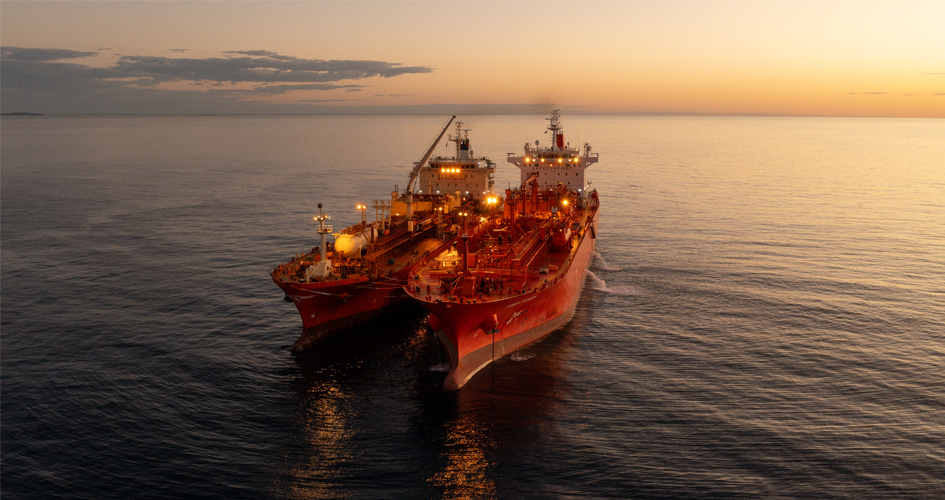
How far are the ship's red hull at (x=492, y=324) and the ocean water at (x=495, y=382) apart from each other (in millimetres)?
1051

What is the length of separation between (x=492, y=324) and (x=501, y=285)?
3121 millimetres

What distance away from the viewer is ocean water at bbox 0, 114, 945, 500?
2273 cm

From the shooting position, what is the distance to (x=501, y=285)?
33.7 m

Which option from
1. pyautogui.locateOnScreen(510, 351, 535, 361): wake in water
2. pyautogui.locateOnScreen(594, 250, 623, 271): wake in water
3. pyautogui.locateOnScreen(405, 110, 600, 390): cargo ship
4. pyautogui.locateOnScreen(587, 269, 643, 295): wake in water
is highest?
pyautogui.locateOnScreen(405, 110, 600, 390): cargo ship

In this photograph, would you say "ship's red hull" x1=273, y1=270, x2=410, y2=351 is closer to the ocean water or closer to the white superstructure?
the ocean water

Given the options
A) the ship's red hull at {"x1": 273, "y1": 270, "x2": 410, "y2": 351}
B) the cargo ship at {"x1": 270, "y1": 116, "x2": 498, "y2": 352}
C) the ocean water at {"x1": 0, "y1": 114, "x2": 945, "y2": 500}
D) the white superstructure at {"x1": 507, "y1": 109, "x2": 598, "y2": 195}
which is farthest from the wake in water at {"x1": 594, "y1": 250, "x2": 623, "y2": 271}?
the ship's red hull at {"x1": 273, "y1": 270, "x2": 410, "y2": 351}

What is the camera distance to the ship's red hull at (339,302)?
114ft

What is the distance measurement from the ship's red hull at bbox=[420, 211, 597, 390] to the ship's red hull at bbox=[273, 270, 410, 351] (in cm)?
505

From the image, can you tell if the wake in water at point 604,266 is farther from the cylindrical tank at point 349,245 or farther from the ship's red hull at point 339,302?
the cylindrical tank at point 349,245

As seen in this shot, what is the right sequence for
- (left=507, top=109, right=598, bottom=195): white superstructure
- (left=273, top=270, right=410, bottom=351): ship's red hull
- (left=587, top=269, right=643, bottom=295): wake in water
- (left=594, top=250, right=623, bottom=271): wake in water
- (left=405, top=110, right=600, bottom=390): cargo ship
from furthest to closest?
(left=507, top=109, right=598, bottom=195): white superstructure → (left=594, top=250, right=623, bottom=271): wake in water → (left=587, top=269, right=643, bottom=295): wake in water → (left=273, top=270, right=410, bottom=351): ship's red hull → (left=405, top=110, right=600, bottom=390): cargo ship

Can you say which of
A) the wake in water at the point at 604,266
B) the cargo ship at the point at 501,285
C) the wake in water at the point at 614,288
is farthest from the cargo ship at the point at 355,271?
the wake in water at the point at 604,266

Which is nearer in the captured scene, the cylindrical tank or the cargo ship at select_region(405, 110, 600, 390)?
the cargo ship at select_region(405, 110, 600, 390)

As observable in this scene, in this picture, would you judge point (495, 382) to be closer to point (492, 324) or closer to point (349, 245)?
point (492, 324)

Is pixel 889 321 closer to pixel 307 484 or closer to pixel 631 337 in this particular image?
pixel 631 337
